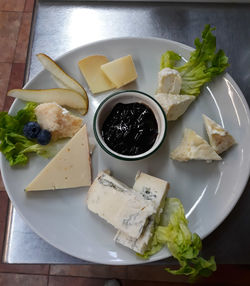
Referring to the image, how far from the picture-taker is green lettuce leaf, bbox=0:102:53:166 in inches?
56.6

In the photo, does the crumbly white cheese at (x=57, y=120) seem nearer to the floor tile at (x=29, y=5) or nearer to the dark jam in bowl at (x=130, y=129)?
the dark jam in bowl at (x=130, y=129)

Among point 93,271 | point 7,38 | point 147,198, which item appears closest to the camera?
point 147,198

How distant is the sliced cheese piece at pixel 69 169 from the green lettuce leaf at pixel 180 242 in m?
0.41

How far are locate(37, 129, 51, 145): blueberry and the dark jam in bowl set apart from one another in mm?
273

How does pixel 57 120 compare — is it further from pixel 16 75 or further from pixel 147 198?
pixel 16 75

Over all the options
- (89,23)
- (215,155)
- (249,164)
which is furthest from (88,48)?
(249,164)

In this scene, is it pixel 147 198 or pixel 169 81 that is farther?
pixel 169 81

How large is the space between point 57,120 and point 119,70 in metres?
0.41

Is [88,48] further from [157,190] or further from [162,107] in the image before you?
[157,190]

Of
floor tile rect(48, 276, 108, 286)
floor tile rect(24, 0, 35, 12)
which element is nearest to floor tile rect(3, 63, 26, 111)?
floor tile rect(24, 0, 35, 12)

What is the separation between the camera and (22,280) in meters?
2.33

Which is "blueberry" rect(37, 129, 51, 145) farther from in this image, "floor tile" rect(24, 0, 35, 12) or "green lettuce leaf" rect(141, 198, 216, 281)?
"floor tile" rect(24, 0, 35, 12)

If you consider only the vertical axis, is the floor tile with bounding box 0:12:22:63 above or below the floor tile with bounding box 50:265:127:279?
above

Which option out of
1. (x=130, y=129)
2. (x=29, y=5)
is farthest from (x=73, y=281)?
(x=29, y=5)
